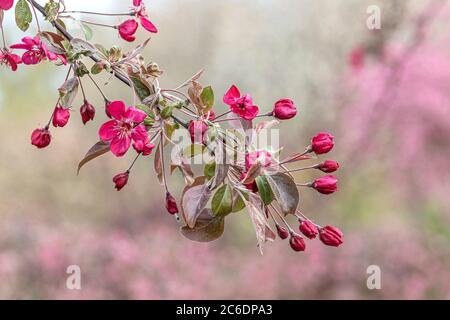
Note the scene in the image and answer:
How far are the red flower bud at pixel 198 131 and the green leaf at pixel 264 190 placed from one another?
0.08 m

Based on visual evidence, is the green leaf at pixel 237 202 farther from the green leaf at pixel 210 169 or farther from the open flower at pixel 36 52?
the open flower at pixel 36 52

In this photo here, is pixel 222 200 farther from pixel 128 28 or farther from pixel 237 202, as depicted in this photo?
pixel 128 28

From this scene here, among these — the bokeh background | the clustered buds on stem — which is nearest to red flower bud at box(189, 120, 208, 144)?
the clustered buds on stem

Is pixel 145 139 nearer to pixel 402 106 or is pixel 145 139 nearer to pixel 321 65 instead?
pixel 402 106

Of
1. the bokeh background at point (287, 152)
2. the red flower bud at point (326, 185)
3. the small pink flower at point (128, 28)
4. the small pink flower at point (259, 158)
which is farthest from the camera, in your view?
the bokeh background at point (287, 152)

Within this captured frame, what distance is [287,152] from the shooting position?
474 cm

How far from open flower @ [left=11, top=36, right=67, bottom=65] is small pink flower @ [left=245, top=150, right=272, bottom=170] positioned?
0.91 ft

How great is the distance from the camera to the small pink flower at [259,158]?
71cm

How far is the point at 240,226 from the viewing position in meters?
4.65

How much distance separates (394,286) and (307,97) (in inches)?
60.5

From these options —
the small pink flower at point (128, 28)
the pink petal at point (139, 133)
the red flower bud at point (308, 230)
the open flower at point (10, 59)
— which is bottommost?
the red flower bud at point (308, 230)

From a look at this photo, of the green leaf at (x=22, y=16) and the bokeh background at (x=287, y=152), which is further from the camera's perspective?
the bokeh background at (x=287, y=152)

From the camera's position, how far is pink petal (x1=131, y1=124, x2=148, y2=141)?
76cm

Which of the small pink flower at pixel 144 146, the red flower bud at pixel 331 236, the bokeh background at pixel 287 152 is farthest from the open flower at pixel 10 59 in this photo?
the bokeh background at pixel 287 152
